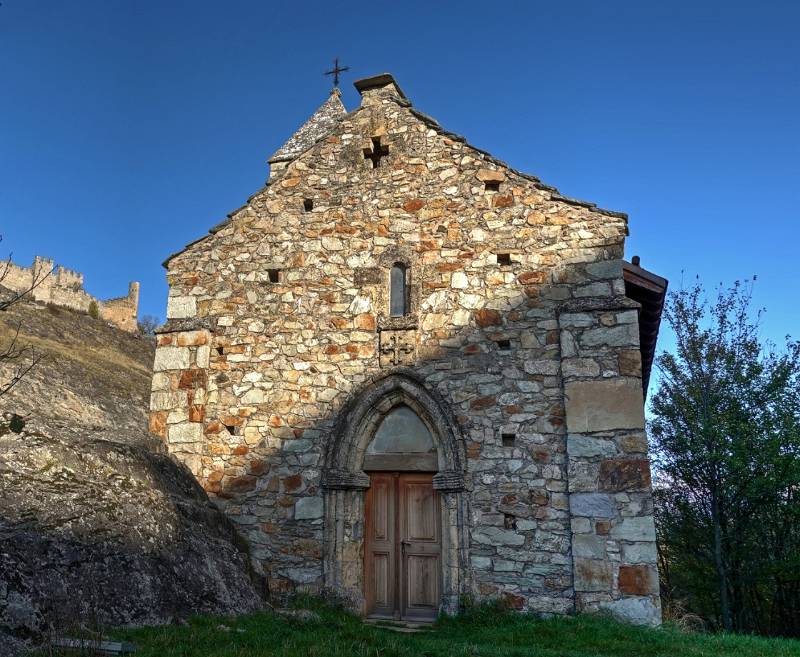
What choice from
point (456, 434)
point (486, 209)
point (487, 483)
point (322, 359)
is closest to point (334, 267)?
point (322, 359)

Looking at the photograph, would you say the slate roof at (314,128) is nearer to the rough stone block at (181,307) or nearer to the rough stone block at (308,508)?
the rough stone block at (181,307)

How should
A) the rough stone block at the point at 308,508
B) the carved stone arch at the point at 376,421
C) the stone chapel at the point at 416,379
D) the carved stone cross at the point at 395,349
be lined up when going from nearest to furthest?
1. the stone chapel at the point at 416,379
2. the carved stone arch at the point at 376,421
3. the rough stone block at the point at 308,508
4. the carved stone cross at the point at 395,349

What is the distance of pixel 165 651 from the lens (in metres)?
4.48

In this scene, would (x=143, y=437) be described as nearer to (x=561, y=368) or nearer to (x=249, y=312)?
(x=249, y=312)

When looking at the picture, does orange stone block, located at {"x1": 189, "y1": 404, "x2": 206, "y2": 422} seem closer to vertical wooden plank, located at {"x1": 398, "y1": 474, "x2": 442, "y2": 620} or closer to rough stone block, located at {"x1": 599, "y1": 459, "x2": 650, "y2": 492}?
vertical wooden plank, located at {"x1": 398, "y1": 474, "x2": 442, "y2": 620}

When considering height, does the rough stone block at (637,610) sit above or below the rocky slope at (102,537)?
below

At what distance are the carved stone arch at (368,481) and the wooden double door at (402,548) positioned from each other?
190 millimetres

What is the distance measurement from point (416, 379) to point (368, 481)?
1.49 m

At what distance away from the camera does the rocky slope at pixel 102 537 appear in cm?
476

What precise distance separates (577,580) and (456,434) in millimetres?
2152

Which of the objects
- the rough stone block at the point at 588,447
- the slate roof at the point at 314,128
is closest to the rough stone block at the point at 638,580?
the rough stone block at the point at 588,447

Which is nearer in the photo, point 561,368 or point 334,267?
point 561,368

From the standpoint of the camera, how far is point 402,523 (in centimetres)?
834

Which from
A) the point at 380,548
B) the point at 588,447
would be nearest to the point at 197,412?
the point at 380,548
